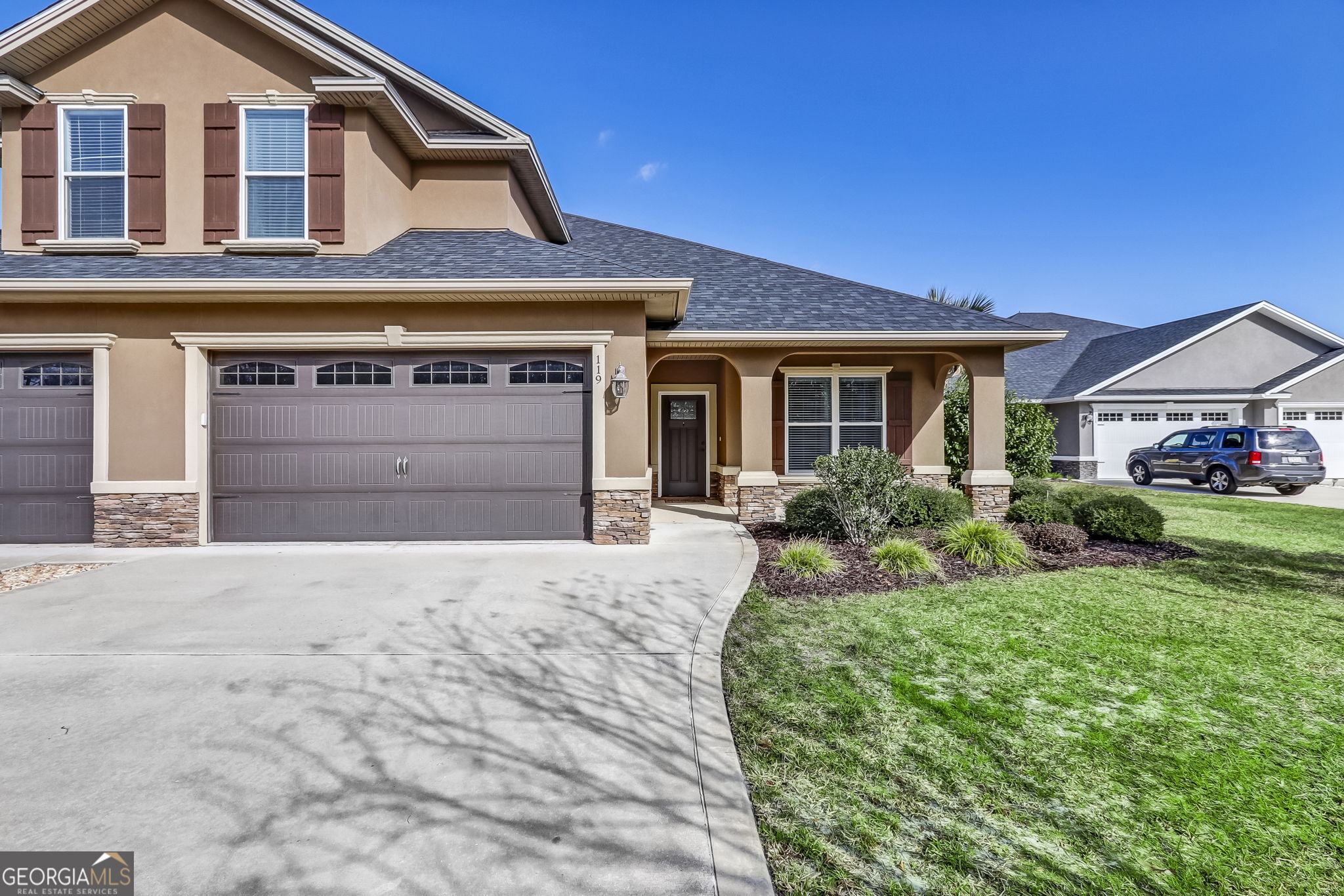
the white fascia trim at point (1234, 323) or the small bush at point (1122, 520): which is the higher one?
the white fascia trim at point (1234, 323)

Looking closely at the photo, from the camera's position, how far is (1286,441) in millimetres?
14047

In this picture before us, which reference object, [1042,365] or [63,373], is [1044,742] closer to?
[63,373]

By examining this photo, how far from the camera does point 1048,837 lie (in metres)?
2.30

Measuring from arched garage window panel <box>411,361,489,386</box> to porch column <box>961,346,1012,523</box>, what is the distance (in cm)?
765

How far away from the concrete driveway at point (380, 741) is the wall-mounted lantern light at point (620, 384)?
306 centimetres

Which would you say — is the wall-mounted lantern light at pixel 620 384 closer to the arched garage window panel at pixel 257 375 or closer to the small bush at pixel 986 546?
the arched garage window panel at pixel 257 375

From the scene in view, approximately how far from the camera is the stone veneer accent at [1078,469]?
18875 millimetres

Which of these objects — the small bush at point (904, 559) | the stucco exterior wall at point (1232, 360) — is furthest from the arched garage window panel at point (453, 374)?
the stucco exterior wall at point (1232, 360)

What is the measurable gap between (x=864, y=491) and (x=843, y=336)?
3.00m

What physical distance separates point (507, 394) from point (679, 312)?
8.95 ft

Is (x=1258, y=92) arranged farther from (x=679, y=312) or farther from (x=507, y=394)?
(x=507, y=394)

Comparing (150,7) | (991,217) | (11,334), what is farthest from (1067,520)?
(991,217)

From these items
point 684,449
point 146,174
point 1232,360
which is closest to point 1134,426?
point 1232,360

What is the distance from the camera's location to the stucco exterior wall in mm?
19141
